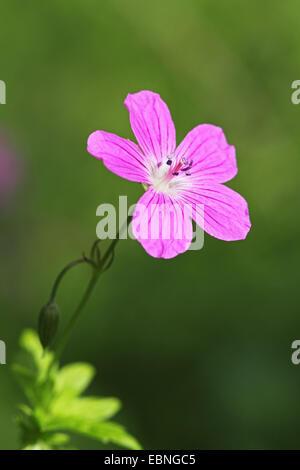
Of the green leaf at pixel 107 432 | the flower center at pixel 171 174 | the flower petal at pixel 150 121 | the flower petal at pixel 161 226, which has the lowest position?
the green leaf at pixel 107 432

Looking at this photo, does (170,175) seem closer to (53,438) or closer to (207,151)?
(207,151)

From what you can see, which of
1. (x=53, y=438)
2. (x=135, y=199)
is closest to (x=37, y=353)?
(x=53, y=438)

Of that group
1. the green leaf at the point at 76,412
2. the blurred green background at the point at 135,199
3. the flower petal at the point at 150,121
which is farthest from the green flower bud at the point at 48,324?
the blurred green background at the point at 135,199

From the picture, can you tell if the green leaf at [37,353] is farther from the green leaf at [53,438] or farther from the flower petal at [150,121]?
the flower petal at [150,121]

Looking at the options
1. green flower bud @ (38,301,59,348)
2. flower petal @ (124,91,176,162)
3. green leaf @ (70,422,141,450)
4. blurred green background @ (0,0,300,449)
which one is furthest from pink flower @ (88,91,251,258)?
blurred green background @ (0,0,300,449)

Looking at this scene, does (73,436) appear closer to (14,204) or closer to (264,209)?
(14,204)

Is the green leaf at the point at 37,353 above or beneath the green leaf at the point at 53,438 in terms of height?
above

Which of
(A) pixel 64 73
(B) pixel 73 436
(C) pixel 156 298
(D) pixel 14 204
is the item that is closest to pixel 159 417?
(B) pixel 73 436
